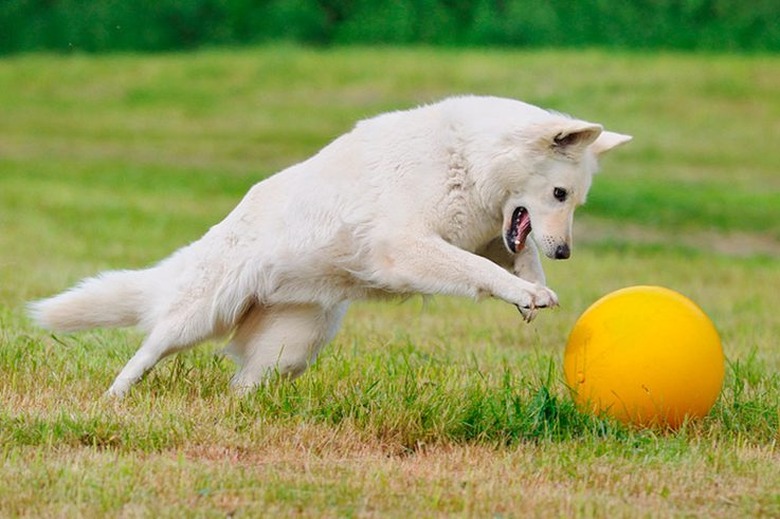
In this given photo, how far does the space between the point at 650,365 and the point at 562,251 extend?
0.63m

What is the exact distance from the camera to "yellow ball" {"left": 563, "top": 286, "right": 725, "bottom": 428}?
5.84 meters

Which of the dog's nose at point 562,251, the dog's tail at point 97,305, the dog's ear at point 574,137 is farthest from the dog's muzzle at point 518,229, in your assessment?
the dog's tail at point 97,305

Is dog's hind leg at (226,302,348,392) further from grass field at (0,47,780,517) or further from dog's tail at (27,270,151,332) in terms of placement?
dog's tail at (27,270,151,332)

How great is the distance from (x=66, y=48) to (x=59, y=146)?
7.69 meters

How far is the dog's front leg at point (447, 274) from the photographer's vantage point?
5.78 metres

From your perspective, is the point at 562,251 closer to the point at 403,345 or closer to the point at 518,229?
the point at 518,229

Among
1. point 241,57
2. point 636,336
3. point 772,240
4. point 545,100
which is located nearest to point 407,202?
point 636,336

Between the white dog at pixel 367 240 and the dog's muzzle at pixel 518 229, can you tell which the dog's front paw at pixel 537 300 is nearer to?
the white dog at pixel 367 240

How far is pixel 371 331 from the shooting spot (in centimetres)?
916

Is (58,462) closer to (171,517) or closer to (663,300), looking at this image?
(171,517)

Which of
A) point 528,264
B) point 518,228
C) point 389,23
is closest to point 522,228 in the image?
point 518,228

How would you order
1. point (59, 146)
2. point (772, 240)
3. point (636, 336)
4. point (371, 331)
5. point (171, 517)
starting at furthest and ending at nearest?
1. point (59, 146)
2. point (772, 240)
3. point (371, 331)
4. point (636, 336)
5. point (171, 517)

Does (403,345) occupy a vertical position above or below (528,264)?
below

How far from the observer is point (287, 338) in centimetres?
664
